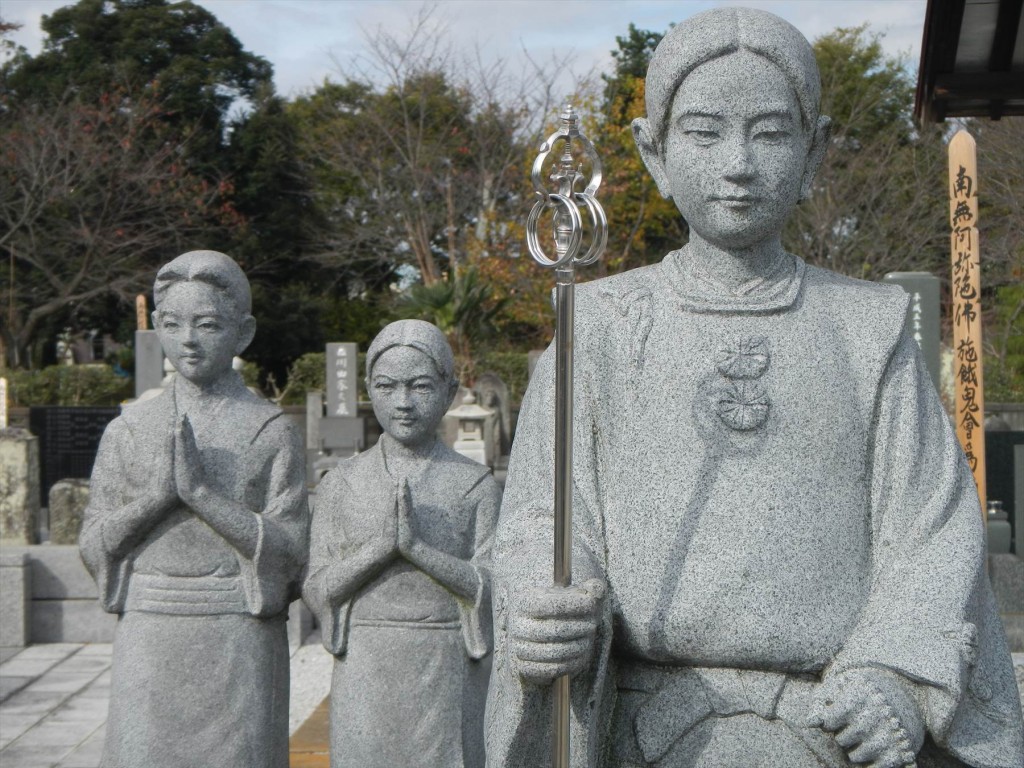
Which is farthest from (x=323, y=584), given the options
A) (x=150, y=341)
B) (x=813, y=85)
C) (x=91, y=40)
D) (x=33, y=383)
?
(x=91, y=40)

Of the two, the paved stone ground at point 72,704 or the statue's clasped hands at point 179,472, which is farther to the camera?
the paved stone ground at point 72,704

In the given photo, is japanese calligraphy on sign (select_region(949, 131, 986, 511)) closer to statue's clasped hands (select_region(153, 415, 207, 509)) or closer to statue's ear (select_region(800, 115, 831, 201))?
statue's clasped hands (select_region(153, 415, 207, 509))

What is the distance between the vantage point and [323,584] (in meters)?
4.32

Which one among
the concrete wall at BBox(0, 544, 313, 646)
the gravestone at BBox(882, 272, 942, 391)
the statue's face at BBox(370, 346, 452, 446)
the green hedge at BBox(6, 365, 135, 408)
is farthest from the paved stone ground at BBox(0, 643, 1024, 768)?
the green hedge at BBox(6, 365, 135, 408)

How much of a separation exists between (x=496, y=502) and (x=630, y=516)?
214 cm

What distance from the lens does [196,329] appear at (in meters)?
4.40

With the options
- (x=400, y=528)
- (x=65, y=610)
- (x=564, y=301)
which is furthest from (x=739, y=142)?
(x=65, y=610)

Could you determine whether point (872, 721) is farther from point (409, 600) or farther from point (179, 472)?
point (179, 472)

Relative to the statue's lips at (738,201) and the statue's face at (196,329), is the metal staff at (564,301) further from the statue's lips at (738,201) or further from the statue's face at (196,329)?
the statue's face at (196,329)

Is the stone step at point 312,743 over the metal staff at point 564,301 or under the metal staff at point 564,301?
under

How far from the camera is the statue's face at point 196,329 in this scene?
14.4 ft

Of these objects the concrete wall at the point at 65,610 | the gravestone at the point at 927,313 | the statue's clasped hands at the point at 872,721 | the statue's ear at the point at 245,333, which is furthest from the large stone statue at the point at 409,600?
the gravestone at the point at 927,313

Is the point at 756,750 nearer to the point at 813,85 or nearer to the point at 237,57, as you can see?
the point at 813,85

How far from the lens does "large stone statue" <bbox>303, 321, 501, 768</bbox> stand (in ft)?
14.0
